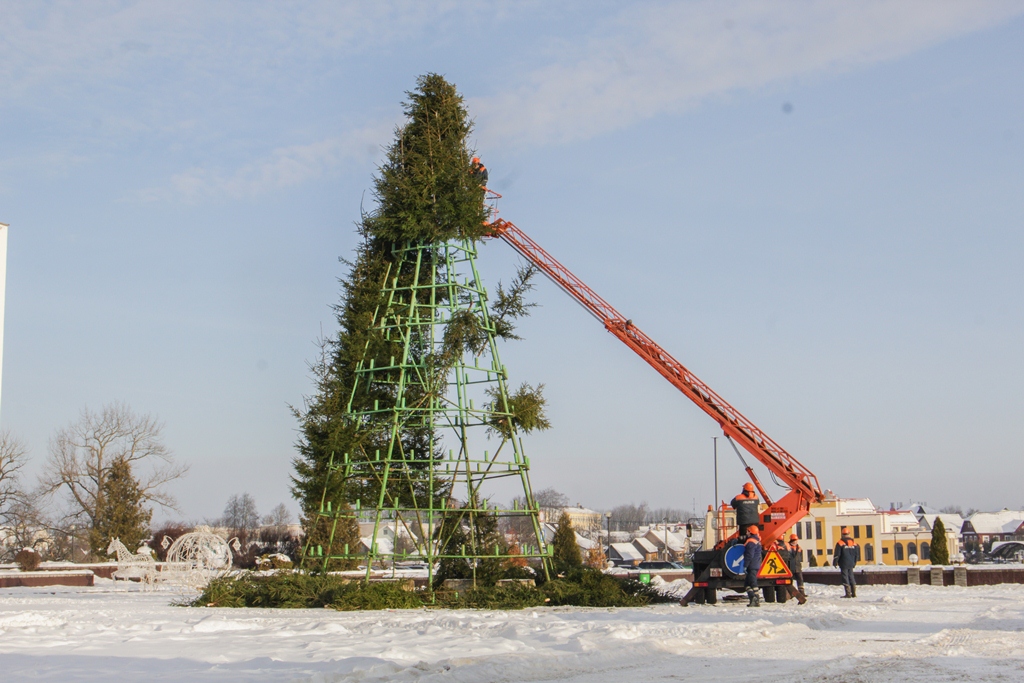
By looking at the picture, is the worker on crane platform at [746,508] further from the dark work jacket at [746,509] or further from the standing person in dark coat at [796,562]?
the standing person in dark coat at [796,562]

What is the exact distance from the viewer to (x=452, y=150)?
23094 mm

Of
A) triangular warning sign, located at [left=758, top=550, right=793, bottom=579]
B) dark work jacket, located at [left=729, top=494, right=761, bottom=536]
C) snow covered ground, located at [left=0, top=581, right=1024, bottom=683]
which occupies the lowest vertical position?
snow covered ground, located at [left=0, top=581, right=1024, bottom=683]

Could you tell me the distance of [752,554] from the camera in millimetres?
19547

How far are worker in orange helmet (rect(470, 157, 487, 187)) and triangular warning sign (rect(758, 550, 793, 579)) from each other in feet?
33.5

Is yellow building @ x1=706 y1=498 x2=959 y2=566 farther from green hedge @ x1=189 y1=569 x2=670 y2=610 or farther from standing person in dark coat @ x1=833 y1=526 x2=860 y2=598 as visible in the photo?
green hedge @ x1=189 y1=569 x2=670 y2=610

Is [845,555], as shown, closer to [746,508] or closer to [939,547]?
[746,508]

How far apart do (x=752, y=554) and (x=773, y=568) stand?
1.07 metres

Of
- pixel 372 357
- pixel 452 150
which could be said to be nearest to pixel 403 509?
pixel 372 357

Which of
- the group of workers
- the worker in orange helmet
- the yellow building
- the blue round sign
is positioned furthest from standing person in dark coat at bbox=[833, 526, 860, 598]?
the yellow building

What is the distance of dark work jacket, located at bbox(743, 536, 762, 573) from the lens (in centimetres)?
1948

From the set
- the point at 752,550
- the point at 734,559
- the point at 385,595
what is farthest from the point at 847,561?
the point at 385,595

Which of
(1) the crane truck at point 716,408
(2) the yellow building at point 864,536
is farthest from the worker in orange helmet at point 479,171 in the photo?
(2) the yellow building at point 864,536

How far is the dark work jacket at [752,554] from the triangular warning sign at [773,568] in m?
0.65

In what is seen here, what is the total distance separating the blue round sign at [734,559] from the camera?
20.5m
